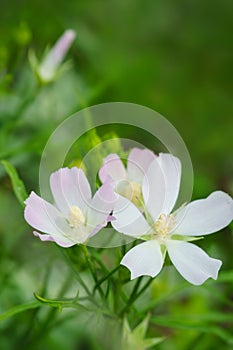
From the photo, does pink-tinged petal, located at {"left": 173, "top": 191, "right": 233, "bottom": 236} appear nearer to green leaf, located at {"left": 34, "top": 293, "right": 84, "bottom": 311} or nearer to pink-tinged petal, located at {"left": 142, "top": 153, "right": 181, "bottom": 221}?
pink-tinged petal, located at {"left": 142, "top": 153, "right": 181, "bottom": 221}

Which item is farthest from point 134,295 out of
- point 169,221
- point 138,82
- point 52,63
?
point 138,82

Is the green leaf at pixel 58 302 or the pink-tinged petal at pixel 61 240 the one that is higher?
the pink-tinged petal at pixel 61 240

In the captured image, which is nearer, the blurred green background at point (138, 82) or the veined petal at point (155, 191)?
the veined petal at point (155, 191)

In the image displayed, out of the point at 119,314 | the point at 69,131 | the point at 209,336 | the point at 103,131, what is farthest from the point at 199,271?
the point at 103,131

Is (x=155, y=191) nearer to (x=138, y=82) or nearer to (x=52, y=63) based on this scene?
(x=52, y=63)

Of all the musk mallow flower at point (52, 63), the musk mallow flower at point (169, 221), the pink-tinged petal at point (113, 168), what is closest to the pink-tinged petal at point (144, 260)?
the musk mallow flower at point (169, 221)

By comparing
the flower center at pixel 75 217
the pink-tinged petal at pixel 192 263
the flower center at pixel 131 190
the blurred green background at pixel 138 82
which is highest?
the flower center at pixel 131 190

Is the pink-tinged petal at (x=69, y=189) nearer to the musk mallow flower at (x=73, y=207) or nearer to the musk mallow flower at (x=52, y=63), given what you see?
the musk mallow flower at (x=73, y=207)

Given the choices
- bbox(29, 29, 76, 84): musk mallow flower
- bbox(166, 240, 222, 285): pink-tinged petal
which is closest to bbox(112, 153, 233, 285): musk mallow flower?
bbox(166, 240, 222, 285): pink-tinged petal
